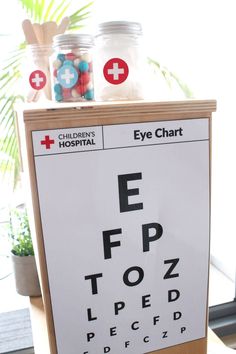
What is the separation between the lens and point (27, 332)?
136 centimetres

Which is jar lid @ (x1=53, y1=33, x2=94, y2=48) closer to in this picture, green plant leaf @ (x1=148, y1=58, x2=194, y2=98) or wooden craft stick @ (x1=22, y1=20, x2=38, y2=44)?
wooden craft stick @ (x1=22, y1=20, x2=38, y2=44)

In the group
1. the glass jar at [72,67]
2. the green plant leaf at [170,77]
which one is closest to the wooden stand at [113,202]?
the glass jar at [72,67]

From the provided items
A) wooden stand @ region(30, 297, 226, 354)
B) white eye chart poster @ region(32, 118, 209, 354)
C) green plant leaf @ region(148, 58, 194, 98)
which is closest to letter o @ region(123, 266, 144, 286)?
white eye chart poster @ region(32, 118, 209, 354)

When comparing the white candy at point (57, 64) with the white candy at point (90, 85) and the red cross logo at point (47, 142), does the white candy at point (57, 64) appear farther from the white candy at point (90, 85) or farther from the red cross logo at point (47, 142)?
the red cross logo at point (47, 142)

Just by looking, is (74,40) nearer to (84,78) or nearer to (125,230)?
(84,78)

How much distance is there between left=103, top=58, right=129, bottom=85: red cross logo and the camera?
72 centimetres

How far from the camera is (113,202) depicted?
2.31 feet

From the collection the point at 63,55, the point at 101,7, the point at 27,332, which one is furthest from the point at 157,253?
the point at 101,7

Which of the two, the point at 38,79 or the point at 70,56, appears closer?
the point at 70,56

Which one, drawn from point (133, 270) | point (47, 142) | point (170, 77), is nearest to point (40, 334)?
point (133, 270)

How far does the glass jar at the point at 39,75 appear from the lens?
0.94m

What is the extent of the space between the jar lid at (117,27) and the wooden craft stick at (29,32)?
0.30 metres

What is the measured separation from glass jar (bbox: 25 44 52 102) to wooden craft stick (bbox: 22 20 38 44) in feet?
0.06

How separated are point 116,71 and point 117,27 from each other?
0.08 meters
